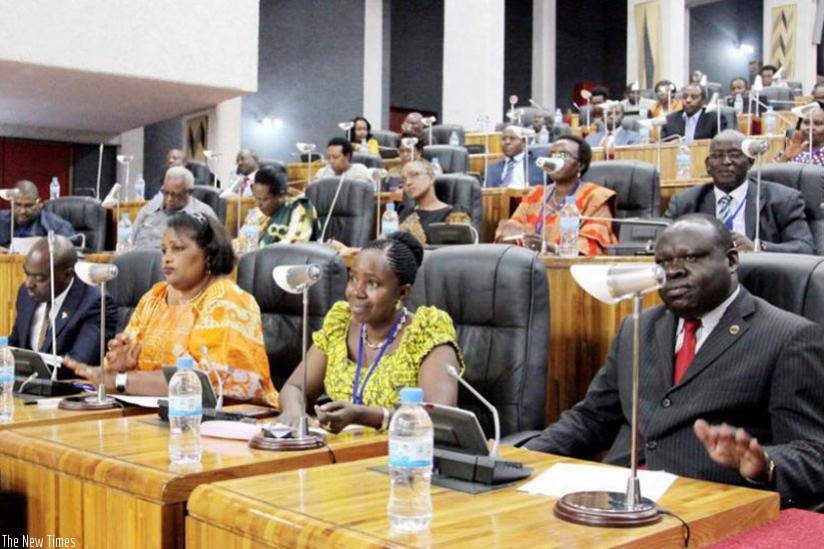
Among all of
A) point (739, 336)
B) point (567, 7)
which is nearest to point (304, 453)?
point (739, 336)

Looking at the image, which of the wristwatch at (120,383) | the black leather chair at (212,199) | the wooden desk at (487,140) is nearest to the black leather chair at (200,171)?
the black leather chair at (212,199)

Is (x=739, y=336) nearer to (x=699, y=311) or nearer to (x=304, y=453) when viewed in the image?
(x=699, y=311)

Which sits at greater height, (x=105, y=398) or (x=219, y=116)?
(x=219, y=116)

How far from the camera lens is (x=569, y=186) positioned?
434 cm

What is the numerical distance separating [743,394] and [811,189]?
2266 mm

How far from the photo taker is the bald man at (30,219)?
233 inches

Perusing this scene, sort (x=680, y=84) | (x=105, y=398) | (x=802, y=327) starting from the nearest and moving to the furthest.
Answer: (x=802, y=327)
(x=105, y=398)
(x=680, y=84)

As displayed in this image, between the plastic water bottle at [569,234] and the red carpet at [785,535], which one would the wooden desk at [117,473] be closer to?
the red carpet at [785,535]

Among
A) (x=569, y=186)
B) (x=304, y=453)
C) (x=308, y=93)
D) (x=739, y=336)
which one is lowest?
(x=304, y=453)

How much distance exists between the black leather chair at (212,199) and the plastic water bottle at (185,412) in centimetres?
437

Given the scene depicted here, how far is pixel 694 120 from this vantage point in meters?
7.54

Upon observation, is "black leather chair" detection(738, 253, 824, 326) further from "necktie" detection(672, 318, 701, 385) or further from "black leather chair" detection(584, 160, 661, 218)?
"black leather chair" detection(584, 160, 661, 218)

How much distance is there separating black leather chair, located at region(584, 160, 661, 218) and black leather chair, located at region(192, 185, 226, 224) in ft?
9.20

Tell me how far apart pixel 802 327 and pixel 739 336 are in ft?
0.38
